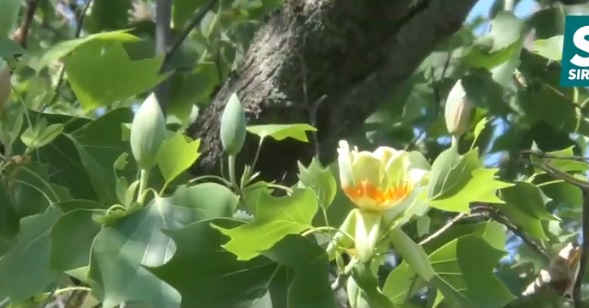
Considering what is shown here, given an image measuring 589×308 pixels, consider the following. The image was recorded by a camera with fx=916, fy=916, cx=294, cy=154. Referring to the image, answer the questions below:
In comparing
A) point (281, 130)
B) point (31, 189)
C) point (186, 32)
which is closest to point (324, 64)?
point (186, 32)

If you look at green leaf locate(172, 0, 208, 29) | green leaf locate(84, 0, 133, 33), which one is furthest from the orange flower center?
green leaf locate(84, 0, 133, 33)

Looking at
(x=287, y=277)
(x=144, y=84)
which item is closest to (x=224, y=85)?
(x=144, y=84)

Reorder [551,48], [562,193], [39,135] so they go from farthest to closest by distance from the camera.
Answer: [562,193] < [551,48] < [39,135]

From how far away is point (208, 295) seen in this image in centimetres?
55

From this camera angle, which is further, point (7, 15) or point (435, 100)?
point (435, 100)

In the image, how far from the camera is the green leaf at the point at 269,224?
21.1 inches

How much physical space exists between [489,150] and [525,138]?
56mm

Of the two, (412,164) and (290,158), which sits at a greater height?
(412,164)

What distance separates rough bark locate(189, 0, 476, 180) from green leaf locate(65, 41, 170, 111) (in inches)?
12.2

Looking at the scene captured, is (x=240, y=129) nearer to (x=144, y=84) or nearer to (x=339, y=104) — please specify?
(x=144, y=84)

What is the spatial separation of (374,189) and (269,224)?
7cm

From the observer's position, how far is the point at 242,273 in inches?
22.3

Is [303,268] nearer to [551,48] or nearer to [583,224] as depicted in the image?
[583,224]

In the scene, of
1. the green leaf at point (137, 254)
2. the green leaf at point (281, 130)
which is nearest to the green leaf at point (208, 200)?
the green leaf at point (137, 254)
